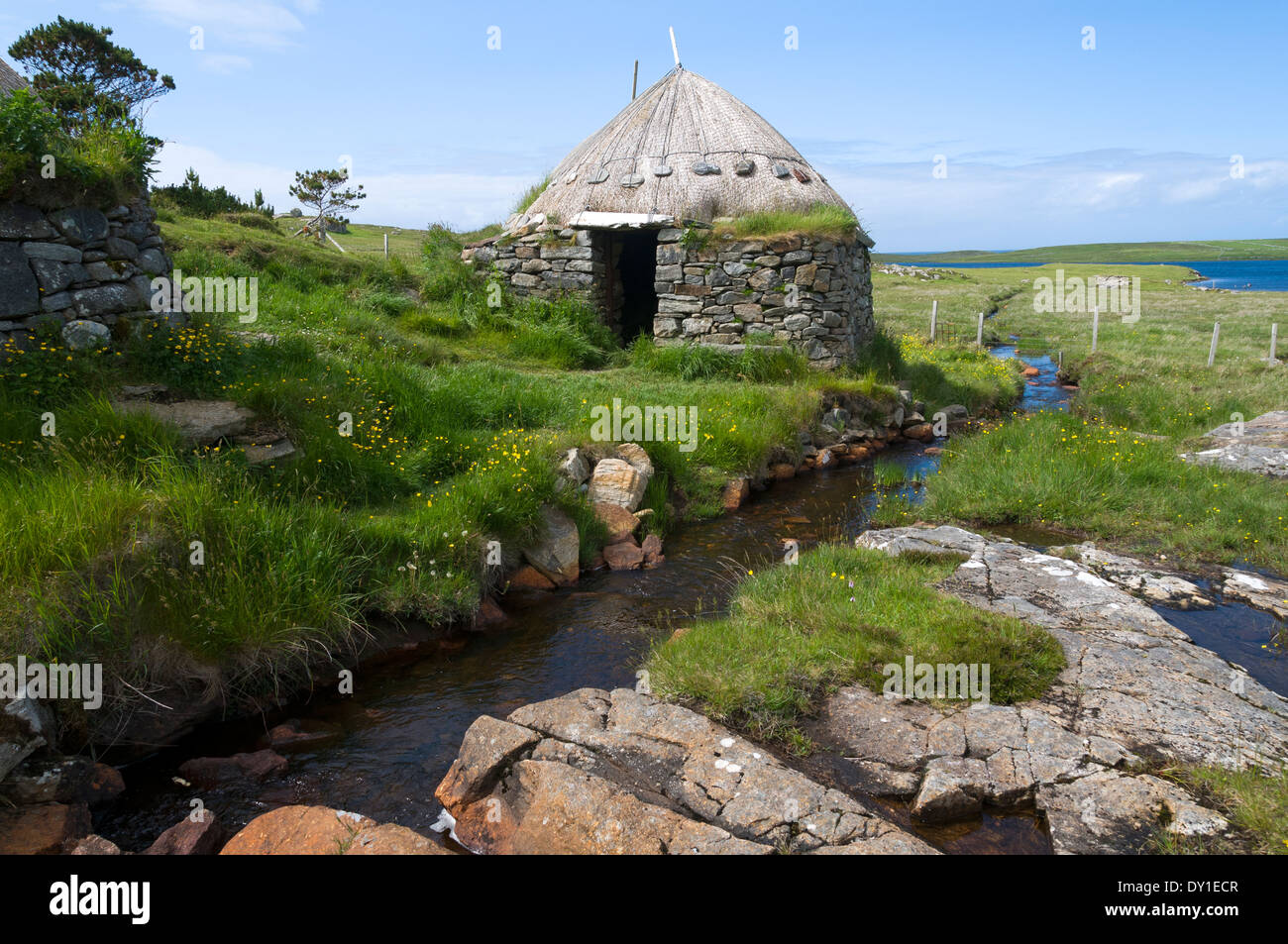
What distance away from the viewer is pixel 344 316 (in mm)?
12727

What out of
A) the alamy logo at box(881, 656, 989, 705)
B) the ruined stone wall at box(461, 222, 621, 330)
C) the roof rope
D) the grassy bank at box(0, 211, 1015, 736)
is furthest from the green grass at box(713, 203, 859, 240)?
the alamy logo at box(881, 656, 989, 705)

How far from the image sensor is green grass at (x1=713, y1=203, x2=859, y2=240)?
581 inches

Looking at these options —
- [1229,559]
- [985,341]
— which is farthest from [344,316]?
[985,341]

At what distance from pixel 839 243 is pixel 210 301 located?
1110cm

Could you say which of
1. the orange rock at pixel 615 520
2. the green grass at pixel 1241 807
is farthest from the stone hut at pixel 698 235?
the green grass at pixel 1241 807

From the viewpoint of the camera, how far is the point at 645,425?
10812mm

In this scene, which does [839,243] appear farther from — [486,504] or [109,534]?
[109,534]

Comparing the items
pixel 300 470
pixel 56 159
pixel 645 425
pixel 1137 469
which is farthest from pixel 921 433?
pixel 56 159

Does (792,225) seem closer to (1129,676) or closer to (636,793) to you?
(1129,676)

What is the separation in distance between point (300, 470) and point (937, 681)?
610cm

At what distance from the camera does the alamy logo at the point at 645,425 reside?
10.3 meters

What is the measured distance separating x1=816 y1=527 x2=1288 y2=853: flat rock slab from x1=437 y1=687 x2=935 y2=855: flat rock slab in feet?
2.03
